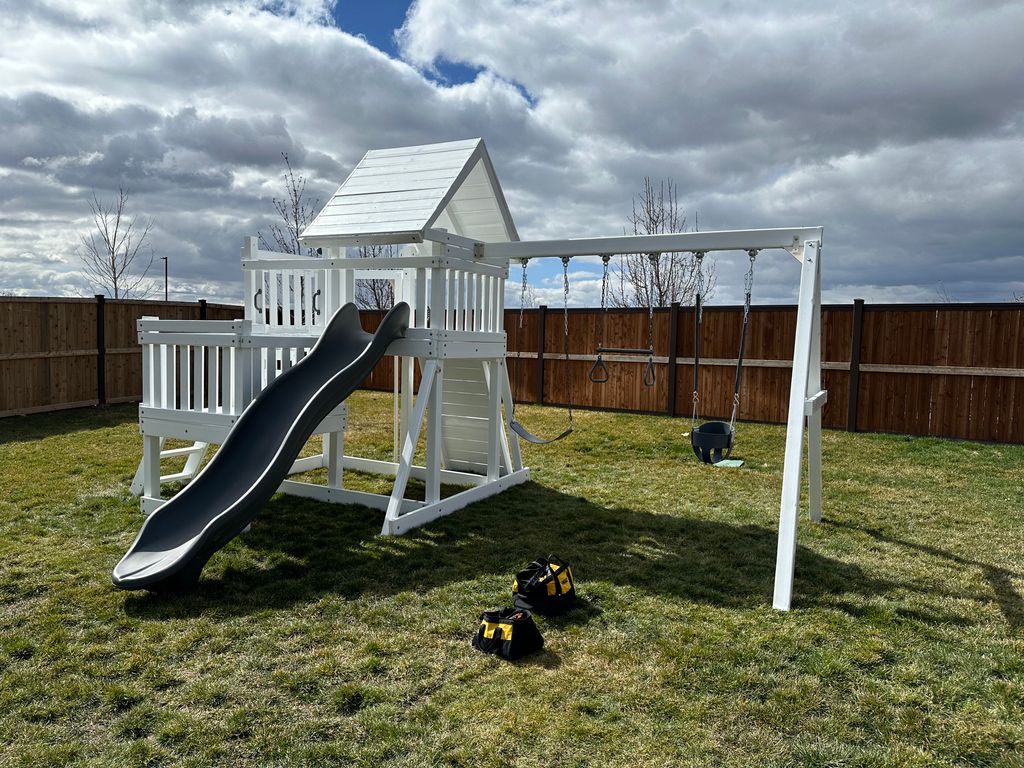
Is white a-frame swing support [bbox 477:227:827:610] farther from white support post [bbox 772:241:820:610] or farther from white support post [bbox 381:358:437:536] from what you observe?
white support post [bbox 381:358:437:536]

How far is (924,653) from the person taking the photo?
3213 mm

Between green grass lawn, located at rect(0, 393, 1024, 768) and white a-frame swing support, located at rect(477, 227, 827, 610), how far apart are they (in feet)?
0.97

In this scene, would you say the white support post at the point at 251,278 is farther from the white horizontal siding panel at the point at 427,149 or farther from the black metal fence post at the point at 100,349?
the black metal fence post at the point at 100,349

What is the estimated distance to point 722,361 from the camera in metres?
10.5

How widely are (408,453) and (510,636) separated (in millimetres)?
2255

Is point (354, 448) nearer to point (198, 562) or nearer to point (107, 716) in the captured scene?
point (198, 562)

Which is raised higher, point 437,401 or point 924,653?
point 437,401

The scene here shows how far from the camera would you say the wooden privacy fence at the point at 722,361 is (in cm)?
912

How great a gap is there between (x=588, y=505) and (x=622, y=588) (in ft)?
6.56

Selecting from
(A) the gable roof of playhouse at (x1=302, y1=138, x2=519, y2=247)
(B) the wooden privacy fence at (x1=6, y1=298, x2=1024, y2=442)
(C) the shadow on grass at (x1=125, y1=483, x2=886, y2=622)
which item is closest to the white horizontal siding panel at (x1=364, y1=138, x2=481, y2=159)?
(A) the gable roof of playhouse at (x1=302, y1=138, x2=519, y2=247)

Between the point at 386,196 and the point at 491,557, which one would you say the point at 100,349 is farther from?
the point at 491,557

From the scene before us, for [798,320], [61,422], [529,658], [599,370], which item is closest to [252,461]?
[529,658]

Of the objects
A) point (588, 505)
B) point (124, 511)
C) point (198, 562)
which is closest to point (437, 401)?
point (588, 505)

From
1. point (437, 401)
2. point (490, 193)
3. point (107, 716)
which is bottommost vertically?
point (107, 716)
